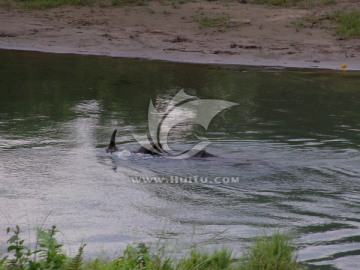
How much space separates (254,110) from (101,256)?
6555mm

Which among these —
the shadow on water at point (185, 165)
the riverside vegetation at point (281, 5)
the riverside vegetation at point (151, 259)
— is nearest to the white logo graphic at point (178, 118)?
the shadow on water at point (185, 165)

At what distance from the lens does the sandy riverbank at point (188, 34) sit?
16.5 metres

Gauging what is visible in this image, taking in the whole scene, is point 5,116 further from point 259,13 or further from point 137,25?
point 259,13

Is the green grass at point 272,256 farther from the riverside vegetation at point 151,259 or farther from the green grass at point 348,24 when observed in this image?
the green grass at point 348,24

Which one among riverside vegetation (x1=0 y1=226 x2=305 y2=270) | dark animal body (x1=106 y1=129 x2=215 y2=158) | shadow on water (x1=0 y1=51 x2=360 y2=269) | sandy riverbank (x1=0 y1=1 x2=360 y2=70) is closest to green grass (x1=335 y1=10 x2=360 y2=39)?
sandy riverbank (x1=0 y1=1 x2=360 y2=70)

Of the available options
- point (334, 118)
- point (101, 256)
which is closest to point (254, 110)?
point (334, 118)

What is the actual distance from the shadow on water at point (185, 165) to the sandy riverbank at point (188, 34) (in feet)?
7.13

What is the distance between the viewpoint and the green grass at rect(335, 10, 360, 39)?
17469mm

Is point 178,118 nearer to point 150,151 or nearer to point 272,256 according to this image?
point 150,151

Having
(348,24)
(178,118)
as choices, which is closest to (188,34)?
(348,24)

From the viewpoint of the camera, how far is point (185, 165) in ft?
28.4

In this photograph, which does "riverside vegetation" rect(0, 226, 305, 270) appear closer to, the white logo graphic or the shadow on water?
the shadow on water

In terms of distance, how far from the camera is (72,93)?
12.6 meters

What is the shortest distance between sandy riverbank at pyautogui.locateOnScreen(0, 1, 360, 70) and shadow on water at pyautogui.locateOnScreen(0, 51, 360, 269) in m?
2.17
